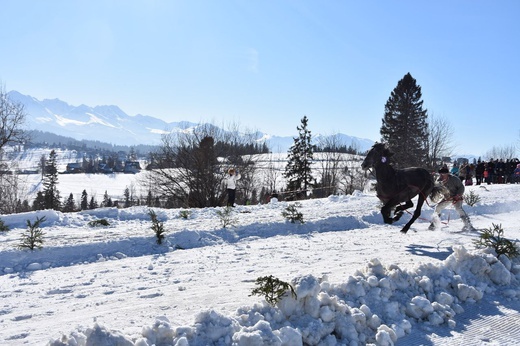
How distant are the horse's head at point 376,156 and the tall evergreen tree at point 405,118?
37112mm

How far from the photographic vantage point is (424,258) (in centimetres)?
705

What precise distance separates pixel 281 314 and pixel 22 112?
984 inches

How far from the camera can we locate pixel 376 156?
901 cm

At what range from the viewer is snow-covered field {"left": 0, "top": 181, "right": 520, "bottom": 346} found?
12.6 ft

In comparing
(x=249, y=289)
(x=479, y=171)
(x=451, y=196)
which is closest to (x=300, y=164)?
(x=479, y=171)

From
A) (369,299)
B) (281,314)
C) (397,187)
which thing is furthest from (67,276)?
A: (397,187)

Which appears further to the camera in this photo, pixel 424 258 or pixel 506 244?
pixel 424 258

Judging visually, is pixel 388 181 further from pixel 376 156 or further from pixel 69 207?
pixel 69 207

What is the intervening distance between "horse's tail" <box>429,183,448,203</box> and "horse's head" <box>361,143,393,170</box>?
7.11 ft

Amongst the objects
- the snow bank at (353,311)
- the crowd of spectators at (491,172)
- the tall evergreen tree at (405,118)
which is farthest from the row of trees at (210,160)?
the snow bank at (353,311)

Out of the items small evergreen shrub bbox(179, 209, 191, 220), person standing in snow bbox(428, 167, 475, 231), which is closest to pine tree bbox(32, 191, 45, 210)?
small evergreen shrub bbox(179, 209, 191, 220)

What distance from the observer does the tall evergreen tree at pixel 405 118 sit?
45.4 meters

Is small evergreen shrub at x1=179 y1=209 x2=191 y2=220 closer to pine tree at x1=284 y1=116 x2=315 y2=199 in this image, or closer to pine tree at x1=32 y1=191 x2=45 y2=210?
pine tree at x1=284 y1=116 x2=315 y2=199

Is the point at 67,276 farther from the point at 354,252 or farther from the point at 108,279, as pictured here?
the point at 354,252
